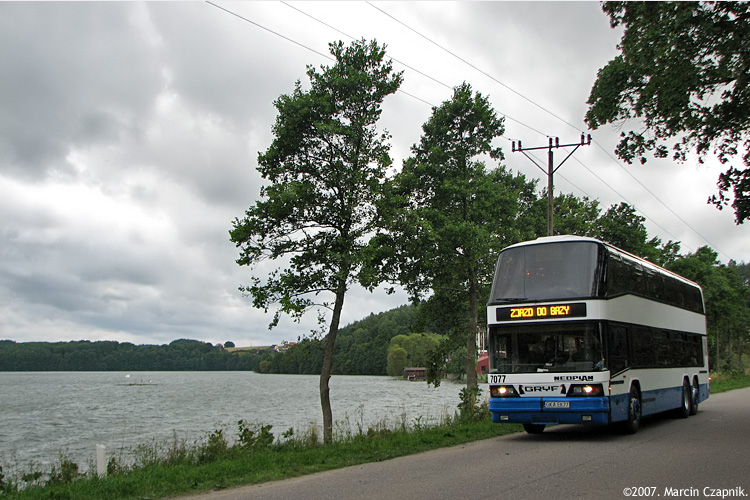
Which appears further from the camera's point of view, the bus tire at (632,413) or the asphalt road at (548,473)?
the bus tire at (632,413)

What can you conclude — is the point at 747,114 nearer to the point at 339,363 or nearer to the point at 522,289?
the point at 522,289

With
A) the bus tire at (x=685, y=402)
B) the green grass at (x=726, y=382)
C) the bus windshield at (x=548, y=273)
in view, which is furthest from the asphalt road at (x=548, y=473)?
the green grass at (x=726, y=382)

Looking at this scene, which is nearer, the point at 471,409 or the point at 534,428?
the point at 534,428

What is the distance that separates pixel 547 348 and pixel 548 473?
486cm

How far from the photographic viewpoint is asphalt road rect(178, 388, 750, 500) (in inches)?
333

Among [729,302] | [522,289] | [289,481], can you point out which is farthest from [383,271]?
[729,302]

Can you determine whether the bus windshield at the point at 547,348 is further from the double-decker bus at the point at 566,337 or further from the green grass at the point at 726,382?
the green grass at the point at 726,382

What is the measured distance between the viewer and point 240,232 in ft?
70.7

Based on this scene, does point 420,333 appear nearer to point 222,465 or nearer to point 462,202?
point 462,202

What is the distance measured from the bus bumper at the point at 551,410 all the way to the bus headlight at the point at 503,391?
9 cm

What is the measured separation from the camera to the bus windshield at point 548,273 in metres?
14.3

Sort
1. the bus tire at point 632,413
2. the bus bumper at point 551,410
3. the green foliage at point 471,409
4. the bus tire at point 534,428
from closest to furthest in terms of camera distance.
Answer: the bus bumper at point 551,410
the bus tire at point 632,413
the bus tire at point 534,428
the green foliage at point 471,409

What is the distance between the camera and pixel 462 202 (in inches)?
1202

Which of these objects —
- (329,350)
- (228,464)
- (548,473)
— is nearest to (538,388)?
(548,473)
